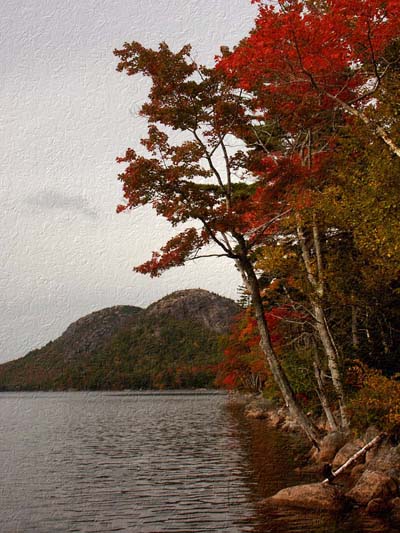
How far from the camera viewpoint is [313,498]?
1353 centimetres

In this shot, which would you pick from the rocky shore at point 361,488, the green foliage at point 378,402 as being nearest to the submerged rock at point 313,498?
the rocky shore at point 361,488

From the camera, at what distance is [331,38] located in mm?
13898

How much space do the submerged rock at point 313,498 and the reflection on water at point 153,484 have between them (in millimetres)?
636

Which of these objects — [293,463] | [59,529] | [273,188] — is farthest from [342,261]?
[59,529]

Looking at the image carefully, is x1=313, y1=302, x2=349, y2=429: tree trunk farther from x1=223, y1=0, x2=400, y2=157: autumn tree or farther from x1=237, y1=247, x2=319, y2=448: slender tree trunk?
x1=223, y1=0, x2=400, y2=157: autumn tree

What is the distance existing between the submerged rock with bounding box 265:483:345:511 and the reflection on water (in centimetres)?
64

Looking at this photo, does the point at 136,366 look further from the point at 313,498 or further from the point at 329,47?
the point at 329,47

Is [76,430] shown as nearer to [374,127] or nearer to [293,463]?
[293,463]

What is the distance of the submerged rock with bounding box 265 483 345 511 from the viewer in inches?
520

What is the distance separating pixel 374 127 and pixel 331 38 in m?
2.36

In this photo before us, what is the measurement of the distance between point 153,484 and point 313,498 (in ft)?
21.0

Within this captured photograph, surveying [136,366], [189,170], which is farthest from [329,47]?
[136,366]

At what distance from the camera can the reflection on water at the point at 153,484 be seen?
12.7 metres

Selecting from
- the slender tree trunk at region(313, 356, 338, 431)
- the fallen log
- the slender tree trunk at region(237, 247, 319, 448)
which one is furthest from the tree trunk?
the fallen log
